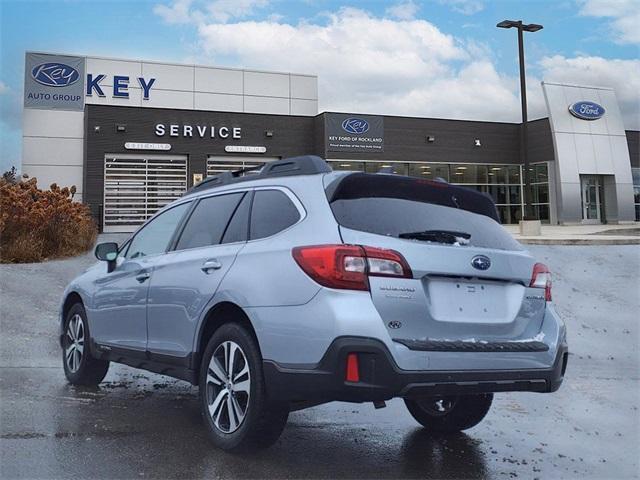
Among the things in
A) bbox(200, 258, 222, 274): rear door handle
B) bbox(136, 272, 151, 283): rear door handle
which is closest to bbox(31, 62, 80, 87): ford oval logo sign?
bbox(136, 272, 151, 283): rear door handle

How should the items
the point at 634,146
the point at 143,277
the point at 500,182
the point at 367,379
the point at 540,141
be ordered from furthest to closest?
the point at 634,146 → the point at 500,182 → the point at 540,141 → the point at 143,277 → the point at 367,379

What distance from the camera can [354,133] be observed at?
97.4ft

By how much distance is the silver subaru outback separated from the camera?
330cm

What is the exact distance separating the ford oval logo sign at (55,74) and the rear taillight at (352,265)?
2968 cm

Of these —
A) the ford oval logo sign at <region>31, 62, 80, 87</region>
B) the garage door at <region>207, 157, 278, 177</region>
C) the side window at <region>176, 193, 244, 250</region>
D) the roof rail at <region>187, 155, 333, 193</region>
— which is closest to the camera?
the roof rail at <region>187, 155, 333, 193</region>

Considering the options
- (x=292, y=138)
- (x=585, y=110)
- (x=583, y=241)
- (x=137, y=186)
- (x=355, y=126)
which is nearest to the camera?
(x=583, y=241)

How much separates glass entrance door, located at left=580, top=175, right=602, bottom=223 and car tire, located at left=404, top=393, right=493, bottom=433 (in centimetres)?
3100

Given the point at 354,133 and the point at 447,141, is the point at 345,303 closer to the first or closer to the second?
the point at 354,133

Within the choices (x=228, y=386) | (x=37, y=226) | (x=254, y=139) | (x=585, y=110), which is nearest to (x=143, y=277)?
(x=228, y=386)

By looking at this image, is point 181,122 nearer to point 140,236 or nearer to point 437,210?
point 140,236

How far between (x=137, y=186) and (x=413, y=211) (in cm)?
2533

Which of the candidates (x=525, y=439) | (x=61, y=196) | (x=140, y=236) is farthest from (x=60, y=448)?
(x=61, y=196)

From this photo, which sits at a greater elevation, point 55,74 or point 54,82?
point 55,74

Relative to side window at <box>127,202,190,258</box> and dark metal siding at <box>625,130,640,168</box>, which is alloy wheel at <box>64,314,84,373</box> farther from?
dark metal siding at <box>625,130,640,168</box>
